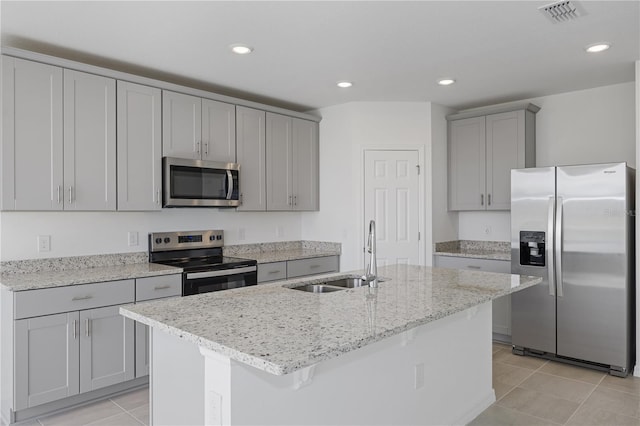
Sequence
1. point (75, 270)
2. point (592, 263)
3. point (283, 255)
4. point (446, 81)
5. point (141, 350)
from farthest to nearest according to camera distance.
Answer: point (283, 255) → point (446, 81) → point (592, 263) → point (75, 270) → point (141, 350)

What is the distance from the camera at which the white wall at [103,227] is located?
10.4ft

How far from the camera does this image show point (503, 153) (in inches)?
177

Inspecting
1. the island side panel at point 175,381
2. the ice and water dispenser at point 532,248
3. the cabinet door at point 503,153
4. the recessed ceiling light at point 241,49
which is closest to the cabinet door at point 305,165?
the recessed ceiling light at point 241,49

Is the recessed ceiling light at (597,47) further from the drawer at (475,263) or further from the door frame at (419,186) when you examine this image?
the drawer at (475,263)

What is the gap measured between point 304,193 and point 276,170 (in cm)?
45

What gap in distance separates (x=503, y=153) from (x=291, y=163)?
216cm

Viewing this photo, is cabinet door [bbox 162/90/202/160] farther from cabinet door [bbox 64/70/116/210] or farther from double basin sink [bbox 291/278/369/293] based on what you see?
double basin sink [bbox 291/278/369/293]

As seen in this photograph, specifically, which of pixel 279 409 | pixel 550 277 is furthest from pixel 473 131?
pixel 279 409

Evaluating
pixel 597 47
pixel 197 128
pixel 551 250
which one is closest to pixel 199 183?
pixel 197 128

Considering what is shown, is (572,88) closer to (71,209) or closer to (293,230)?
(293,230)

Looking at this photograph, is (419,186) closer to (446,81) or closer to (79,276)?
(446,81)

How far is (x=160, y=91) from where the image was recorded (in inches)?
141

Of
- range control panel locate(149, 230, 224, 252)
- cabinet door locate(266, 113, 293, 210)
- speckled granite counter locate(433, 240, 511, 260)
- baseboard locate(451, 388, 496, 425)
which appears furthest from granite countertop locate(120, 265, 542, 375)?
cabinet door locate(266, 113, 293, 210)

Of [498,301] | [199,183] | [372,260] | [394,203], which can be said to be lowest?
[498,301]
